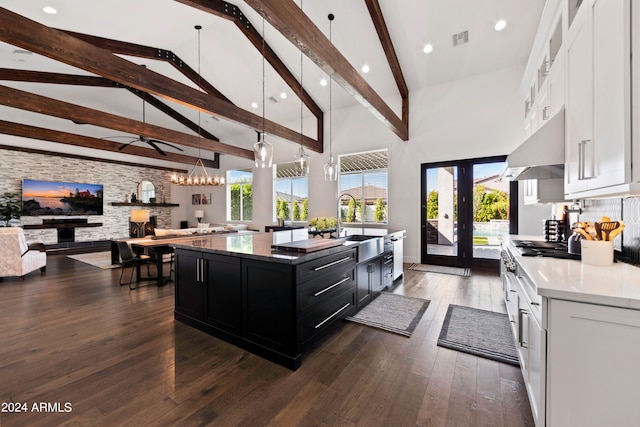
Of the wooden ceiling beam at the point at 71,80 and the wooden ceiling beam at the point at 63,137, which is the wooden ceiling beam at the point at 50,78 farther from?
the wooden ceiling beam at the point at 63,137

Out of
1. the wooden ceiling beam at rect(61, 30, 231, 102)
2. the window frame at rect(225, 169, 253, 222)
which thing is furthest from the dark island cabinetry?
the window frame at rect(225, 169, 253, 222)

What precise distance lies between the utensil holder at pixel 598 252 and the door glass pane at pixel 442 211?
4.05 m

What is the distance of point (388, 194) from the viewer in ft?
20.8

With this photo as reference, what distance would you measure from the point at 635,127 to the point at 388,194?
5.20 meters

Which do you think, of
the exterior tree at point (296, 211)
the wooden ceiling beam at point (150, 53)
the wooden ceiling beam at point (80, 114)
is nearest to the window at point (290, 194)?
the exterior tree at point (296, 211)

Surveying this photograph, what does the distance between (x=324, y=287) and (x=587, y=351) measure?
5.54 feet

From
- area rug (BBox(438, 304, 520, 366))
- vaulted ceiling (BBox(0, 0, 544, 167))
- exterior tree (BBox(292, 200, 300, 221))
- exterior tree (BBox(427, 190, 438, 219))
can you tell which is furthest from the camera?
exterior tree (BBox(292, 200, 300, 221))

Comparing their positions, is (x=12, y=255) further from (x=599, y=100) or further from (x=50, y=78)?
(x=599, y=100)

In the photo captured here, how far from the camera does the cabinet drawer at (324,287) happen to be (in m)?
2.10

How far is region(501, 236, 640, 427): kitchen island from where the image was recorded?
3.49 feet

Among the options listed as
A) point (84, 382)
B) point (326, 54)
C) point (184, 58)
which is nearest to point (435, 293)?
point (326, 54)

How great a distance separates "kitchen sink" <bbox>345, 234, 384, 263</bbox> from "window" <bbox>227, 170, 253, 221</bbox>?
6.37 m

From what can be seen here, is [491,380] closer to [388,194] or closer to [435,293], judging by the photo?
[435,293]

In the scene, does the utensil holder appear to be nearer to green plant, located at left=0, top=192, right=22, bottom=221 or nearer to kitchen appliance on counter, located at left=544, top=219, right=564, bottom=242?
kitchen appliance on counter, located at left=544, top=219, right=564, bottom=242
